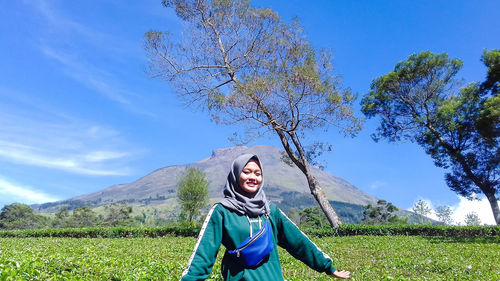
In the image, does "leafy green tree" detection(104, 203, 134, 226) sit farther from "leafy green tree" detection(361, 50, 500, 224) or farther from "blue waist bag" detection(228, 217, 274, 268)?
"blue waist bag" detection(228, 217, 274, 268)

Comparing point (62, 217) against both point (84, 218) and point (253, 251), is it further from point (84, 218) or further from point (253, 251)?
point (253, 251)

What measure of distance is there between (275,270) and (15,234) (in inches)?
1163

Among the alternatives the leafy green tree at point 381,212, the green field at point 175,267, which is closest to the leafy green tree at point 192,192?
the leafy green tree at point 381,212

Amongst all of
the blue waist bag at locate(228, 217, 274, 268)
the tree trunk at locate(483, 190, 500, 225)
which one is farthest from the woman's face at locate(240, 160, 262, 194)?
the tree trunk at locate(483, 190, 500, 225)

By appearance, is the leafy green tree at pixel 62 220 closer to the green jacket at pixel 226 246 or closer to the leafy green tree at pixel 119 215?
the leafy green tree at pixel 119 215

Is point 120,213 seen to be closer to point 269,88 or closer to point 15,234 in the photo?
point 15,234

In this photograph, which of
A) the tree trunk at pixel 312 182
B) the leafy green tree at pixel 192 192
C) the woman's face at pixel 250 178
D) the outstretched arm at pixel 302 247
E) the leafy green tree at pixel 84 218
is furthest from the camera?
the leafy green tree at pixel 84 218

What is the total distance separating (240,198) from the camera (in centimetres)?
271

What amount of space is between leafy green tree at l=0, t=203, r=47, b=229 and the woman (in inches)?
2291

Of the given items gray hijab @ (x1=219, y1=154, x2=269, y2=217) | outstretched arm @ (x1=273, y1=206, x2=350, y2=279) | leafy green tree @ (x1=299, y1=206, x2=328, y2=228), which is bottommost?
leafy green tree @ (x1=299, y1=206, x2=328, y2=228)

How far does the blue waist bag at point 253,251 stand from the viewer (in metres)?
2.58

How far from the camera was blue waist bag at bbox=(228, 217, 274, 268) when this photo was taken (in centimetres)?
258

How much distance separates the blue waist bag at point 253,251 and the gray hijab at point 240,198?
0.18 metres

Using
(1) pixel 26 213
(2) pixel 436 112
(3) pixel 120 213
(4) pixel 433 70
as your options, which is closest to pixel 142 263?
(2) pixel 436 112
